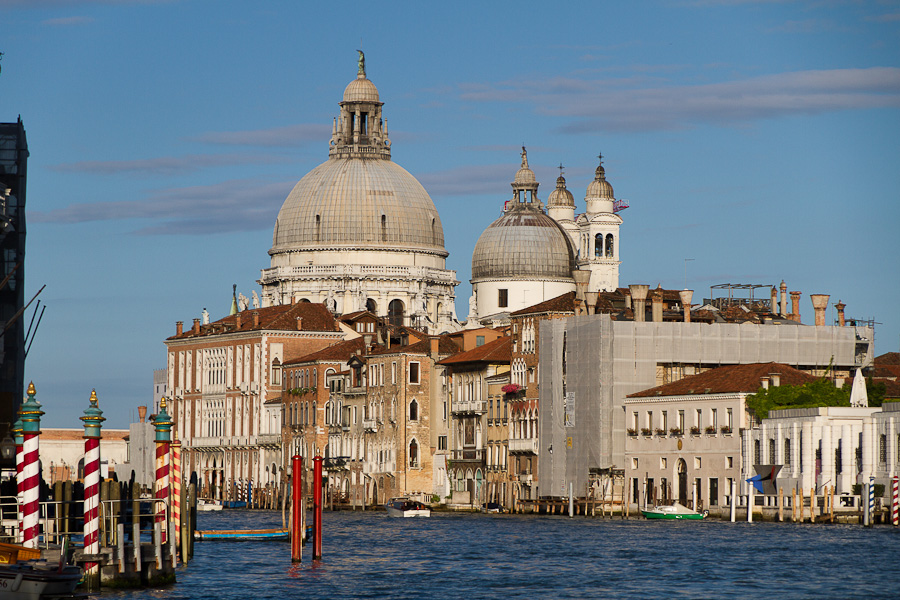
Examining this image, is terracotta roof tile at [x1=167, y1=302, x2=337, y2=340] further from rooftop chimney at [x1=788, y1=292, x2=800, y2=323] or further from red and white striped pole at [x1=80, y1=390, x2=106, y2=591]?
red and white striped pole at [x1=80, y1=390, x2=106, y2=591]

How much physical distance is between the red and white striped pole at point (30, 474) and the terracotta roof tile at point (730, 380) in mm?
42078

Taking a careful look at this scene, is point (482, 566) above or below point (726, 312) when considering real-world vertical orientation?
below

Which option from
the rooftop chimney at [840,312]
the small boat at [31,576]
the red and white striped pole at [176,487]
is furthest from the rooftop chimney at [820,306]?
the small boat at [31,576]

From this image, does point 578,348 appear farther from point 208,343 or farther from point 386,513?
point 208,343

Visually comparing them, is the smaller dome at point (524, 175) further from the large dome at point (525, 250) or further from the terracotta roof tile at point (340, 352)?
the terracotta roof tile at point (340, 352)

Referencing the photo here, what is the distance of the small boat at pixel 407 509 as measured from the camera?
83.0 meters

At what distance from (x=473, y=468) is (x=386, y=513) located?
5.68 metres

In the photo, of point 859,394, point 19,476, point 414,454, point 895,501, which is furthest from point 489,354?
point 19,476

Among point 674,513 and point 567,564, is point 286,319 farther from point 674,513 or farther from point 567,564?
point 567,564

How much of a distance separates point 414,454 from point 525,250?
28945mm

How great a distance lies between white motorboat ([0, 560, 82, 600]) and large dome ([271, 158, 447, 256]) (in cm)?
9934

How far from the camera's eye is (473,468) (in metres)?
94.2

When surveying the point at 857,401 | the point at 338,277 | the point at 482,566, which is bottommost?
the point at 482,566

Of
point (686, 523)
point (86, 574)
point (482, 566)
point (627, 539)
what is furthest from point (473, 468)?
point (86, 574)
